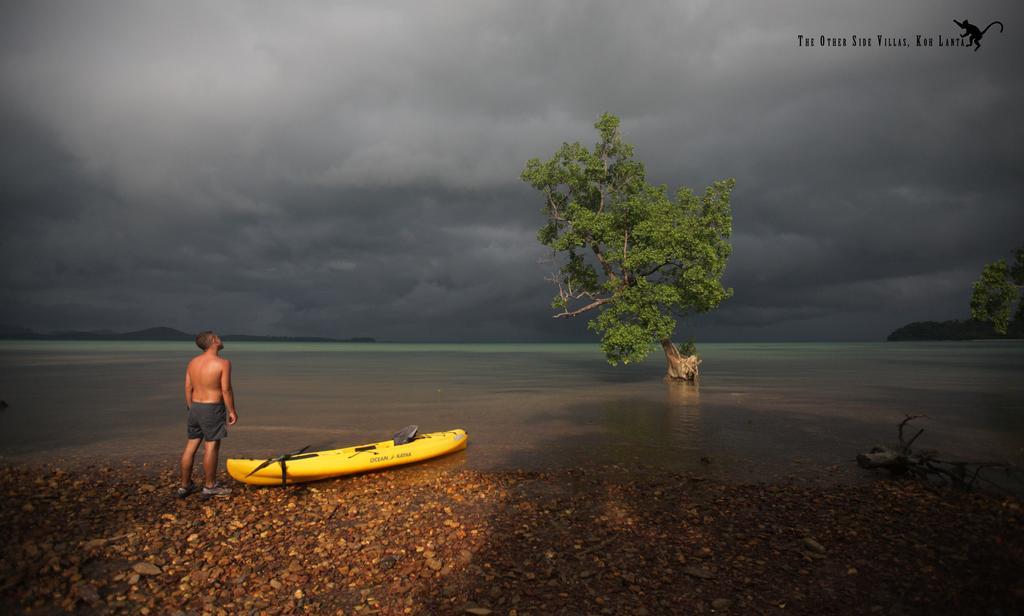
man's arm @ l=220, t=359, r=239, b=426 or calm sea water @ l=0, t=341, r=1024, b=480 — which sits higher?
man's arm @ l=220, t=359, r=239, b=426

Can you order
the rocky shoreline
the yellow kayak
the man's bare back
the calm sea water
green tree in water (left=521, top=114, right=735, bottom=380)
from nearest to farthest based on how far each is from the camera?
the rocky shoreline, the man's bare back, the yellow kayak, the calm sea water, green tree in water (left=521, top=114, right=735, bottom=380)

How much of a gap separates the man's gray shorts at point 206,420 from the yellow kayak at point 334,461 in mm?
895

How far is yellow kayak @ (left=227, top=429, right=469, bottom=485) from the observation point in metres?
11.2

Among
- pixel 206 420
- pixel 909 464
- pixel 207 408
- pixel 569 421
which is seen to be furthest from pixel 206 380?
pixel 909 464

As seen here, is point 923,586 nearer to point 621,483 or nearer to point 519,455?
point 621,483

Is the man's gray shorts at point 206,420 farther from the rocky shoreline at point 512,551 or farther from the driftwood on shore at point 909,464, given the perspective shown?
the driftwood on shore at point 909,464

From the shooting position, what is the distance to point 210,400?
1052 centimetres

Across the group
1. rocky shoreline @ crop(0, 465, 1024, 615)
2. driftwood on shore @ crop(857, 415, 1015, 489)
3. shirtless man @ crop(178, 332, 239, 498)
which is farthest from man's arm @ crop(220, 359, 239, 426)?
driftwood on shore @ crop(857, 415, 1015, 489)

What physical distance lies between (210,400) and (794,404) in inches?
1107

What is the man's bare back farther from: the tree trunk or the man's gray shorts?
the tree trunk

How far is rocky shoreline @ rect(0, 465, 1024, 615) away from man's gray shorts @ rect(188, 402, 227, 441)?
1333mm

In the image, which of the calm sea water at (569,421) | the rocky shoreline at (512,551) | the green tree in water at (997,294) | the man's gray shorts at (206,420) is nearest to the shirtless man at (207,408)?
the man's gray shorts at (206,420)

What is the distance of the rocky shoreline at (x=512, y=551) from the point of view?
675cm

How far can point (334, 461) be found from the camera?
12.2 m
